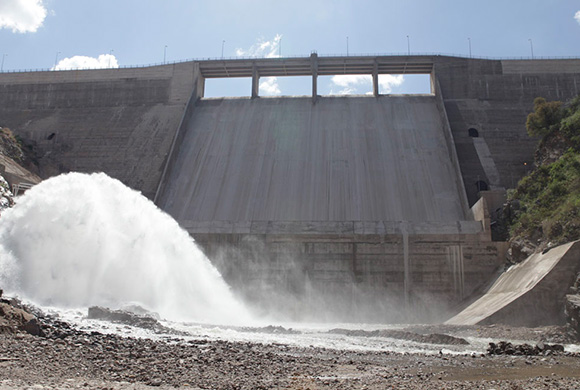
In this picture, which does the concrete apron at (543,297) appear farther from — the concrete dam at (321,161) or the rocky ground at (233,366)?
the rocky ground at (233,366)

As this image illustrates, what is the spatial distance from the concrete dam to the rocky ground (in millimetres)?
12039

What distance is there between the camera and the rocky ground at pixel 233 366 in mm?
6777

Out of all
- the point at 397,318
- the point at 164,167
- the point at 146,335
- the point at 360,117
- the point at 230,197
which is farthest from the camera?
the point at 360,117

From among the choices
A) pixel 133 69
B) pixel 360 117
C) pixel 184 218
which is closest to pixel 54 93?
pixel 133 69

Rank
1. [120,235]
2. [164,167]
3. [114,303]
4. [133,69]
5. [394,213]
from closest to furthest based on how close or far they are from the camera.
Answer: [114,303]
[120,235]
[394,213]
[164,167]
[133,69]

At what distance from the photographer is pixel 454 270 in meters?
22.6

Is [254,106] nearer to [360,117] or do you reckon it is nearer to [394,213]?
[360,117]

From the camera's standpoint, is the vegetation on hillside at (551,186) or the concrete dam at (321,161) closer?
the vegetation on hillside at (551,186)

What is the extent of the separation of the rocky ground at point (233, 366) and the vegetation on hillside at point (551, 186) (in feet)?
30.4

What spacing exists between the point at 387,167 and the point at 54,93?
82.3 feet

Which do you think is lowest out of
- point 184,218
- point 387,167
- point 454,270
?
point 454,270

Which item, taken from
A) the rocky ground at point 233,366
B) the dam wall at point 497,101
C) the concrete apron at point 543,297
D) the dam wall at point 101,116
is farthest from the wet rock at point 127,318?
the dam wall at point 497,101

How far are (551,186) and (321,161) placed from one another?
13.3 meters

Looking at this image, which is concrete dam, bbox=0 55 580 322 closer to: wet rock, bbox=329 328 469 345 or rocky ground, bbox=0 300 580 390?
wet rock, bbox=329 328 469 345
